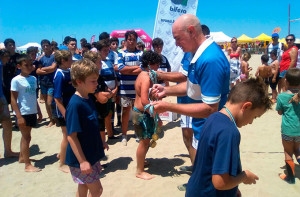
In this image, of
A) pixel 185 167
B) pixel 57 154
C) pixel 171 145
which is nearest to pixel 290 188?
pixel 185 167

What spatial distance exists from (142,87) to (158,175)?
4.90ft

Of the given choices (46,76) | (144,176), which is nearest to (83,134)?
(144,176)

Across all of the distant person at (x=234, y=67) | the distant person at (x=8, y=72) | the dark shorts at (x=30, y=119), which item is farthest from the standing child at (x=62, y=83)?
the distant person at (x=234, y=67)

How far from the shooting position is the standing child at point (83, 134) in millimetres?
2152

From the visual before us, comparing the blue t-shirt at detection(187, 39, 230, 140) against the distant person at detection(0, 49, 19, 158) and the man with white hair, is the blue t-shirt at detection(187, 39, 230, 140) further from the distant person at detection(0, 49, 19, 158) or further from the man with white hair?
the distant person at detection(0, 49, 19, 158)

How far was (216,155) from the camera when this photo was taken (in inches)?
51.0

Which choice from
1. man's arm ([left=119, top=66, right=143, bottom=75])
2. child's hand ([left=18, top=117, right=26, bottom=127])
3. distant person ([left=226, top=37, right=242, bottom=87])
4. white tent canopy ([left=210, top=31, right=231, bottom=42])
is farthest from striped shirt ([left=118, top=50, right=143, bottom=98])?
white tent canopy ([left=210, top=31, right=231, bottom=42])

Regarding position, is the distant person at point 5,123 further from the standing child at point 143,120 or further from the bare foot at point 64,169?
the standing child at point 143,120

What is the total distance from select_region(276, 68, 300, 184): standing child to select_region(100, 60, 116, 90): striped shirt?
301 cm

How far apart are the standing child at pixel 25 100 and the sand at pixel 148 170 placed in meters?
0.39

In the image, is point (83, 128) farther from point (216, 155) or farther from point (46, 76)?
Answer: point (46, 76)

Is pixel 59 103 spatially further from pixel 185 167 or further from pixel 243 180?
pixel 243 180

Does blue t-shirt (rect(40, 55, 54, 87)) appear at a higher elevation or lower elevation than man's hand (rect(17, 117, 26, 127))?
higher

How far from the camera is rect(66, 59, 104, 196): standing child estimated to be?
215cm
